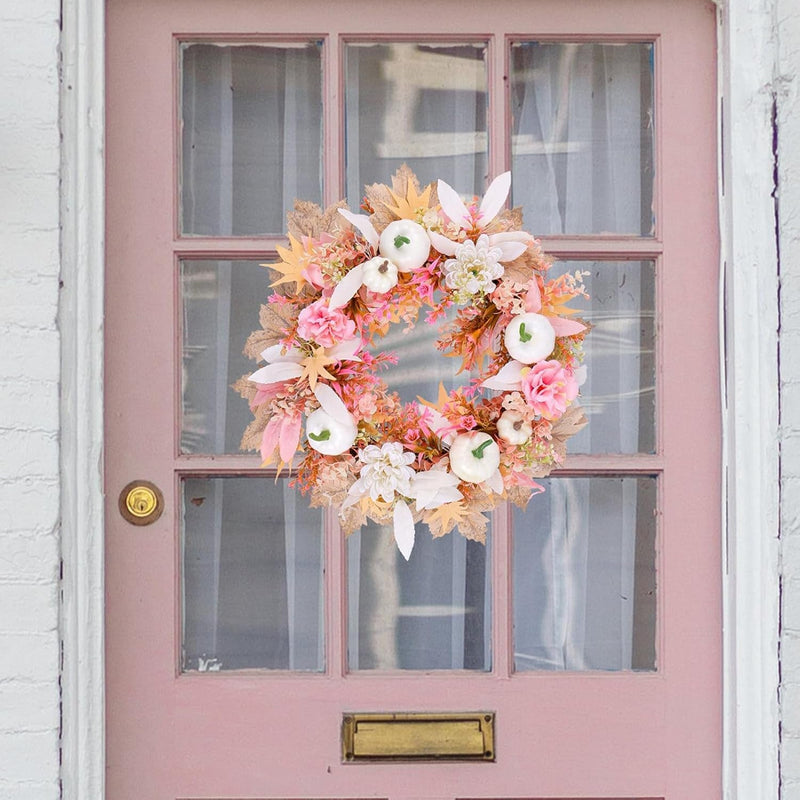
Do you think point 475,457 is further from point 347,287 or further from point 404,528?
point 347,287

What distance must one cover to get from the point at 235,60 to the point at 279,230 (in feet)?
0.99

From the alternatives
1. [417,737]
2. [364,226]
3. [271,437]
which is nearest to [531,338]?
[364,226]

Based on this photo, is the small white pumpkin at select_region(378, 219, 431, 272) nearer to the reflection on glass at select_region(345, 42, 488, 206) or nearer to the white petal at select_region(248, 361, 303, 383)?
the white petal at select_region(248, 361, 303, 383)

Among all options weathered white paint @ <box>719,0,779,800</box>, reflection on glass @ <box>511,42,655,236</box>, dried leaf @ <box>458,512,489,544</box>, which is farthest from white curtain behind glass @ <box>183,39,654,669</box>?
dried leaf @ <box>458,512,489,544</box>

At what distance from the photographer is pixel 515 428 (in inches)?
44.7

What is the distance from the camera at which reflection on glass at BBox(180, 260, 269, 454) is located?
1.45m

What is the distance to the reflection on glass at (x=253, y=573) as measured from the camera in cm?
146

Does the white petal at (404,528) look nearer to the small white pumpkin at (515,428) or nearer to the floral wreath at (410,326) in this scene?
the floral wreath at (410,326)

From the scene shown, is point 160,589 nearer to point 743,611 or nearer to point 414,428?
point 414,428

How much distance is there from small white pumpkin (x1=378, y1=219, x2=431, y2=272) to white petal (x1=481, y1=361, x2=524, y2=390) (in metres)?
0.18

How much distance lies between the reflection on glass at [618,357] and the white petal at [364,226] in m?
0.44

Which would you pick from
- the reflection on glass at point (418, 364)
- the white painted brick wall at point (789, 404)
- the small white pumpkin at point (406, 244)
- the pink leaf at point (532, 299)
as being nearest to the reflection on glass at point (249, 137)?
the reflection on glass at point (418, 364)
